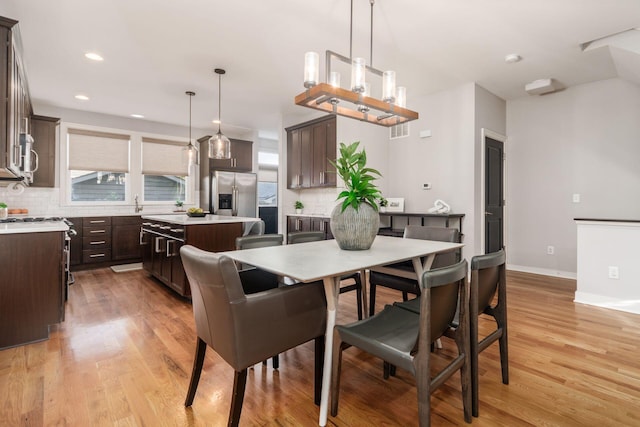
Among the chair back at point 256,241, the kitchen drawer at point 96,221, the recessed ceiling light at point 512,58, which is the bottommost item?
the chair back at point 256,241

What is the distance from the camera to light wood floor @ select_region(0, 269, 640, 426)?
1.64 metres

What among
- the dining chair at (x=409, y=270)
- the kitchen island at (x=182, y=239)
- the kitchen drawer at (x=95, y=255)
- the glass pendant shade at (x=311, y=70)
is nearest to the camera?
the glass pendant shade at (x=311, y=70)

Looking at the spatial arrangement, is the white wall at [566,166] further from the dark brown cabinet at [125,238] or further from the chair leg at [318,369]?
the dark brown cabinet at [125,238]

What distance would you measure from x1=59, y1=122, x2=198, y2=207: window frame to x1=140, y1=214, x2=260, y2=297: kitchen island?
7.50 feet

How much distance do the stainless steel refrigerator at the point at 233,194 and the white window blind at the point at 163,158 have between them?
745 mm

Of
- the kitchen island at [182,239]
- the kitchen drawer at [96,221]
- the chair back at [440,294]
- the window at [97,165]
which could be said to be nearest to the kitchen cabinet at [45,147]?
the window at [97,165]

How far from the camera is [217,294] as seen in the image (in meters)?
1.41

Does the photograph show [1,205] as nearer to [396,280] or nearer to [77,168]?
[77,168]

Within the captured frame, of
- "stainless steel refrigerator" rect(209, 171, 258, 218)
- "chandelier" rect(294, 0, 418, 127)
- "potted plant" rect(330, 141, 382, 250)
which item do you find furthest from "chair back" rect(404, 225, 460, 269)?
"stainless steel refrigerator" rect(209, 171, 258, 218)

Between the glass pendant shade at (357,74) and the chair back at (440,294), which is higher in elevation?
the glass pendant shade at (357,74)

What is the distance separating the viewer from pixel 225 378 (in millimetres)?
2025

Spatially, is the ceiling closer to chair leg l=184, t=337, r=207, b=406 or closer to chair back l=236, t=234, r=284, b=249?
chair back l=236, t=234, r=284, b=249

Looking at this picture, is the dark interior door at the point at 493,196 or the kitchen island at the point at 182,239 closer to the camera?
the kitchen island at the point at 182,239

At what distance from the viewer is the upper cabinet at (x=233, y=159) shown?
6531 millimetres
